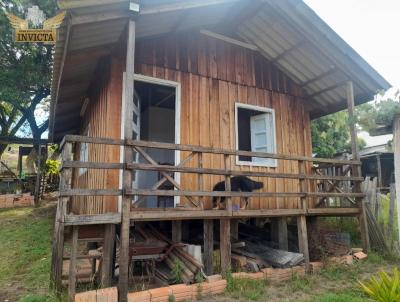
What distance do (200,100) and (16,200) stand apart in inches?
494

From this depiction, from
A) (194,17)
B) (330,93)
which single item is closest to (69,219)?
(194,17)

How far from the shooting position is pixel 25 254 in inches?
291

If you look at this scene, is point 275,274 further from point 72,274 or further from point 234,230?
point 72,274

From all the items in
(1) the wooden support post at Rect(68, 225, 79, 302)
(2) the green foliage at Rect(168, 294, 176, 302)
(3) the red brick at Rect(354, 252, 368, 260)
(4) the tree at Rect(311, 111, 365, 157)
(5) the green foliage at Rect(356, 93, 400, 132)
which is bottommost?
(2) the green foliage at Rect(168, 294, 176, 302)

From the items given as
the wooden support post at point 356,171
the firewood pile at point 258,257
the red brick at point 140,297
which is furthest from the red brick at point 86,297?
the wooden support post at point 356,171

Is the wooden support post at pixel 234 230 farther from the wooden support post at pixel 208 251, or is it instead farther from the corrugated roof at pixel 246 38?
the corrugated roof at pixel 246 38

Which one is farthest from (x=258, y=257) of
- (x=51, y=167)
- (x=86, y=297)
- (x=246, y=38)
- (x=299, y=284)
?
(x=51, y=167)

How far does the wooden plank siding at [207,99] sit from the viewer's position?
5.88 meters

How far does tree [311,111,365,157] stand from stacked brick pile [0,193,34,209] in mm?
14135

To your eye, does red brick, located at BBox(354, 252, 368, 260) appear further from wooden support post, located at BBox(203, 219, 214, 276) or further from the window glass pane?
wooden support post, located at BBox(203, 219, 214, 276)

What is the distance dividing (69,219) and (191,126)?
10.6ft

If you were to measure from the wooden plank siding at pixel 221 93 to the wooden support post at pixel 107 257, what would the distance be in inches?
71.7

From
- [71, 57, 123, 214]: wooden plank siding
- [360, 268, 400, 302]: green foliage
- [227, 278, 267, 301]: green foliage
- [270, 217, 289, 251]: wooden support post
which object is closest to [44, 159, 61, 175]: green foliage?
[71, 57, 123, 214]: wooden plank siding

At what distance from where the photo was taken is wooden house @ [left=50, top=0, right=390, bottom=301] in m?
4.62
